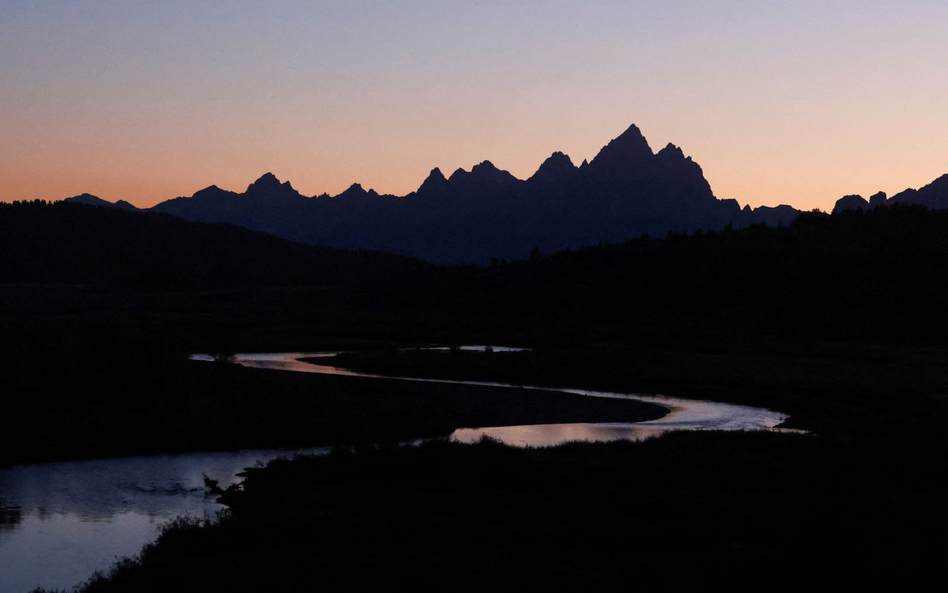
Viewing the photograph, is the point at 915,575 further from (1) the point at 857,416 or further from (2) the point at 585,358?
(2) the point at 585,358

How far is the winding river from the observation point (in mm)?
21891

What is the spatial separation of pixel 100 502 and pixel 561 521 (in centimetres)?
1305

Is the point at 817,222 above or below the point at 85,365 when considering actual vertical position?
above

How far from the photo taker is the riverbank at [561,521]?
18.4 meters

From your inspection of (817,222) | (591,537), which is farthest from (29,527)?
(817,222)

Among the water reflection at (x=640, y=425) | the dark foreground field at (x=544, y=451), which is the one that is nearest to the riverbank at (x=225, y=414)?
the dark foreground field at (x=544, y=451)

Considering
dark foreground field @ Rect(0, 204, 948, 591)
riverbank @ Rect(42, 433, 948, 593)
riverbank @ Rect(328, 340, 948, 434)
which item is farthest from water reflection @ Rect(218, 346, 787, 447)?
riverbank @ Rect(42, 433, 948, 593)

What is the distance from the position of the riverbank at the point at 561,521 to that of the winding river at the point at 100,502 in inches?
71.8

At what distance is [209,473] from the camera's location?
1241 inches

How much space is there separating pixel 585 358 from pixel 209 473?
40.1 meters

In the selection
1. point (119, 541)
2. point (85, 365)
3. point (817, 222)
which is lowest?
point (119, 541)

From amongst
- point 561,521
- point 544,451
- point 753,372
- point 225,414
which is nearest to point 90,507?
point 225,414

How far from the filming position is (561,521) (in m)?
22.7

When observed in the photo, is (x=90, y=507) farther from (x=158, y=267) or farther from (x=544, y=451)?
(x=158, y=267)
